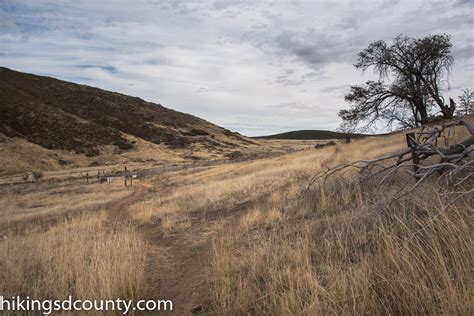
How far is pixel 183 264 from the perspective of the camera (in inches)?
245

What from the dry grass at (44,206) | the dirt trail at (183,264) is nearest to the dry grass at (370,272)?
the dirt trail at (183,264)

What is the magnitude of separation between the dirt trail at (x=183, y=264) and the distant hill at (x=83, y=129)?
4650cm

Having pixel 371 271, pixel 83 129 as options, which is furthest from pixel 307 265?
pixel 83 129

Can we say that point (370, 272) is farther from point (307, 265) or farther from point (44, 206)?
point (44, 206)

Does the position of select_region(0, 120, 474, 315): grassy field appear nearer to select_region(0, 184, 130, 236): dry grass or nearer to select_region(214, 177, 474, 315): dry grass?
select_region(214, 177, 474, 315): dry grass

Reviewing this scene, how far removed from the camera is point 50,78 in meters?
95.9

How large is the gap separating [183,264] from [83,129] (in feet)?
231

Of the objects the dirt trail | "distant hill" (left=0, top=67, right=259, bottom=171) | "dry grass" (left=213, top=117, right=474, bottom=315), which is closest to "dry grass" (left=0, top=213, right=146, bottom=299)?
the dirt trail

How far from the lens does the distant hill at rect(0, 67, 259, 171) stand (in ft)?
184

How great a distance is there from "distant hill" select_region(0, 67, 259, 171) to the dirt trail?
46.5 meters

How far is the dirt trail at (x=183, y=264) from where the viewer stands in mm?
4609

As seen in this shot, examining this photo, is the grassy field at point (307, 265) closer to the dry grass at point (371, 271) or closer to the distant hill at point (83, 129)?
the dry grass at point (371, 271)

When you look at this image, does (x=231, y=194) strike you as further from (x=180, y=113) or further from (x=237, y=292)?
(x=180, y=113)

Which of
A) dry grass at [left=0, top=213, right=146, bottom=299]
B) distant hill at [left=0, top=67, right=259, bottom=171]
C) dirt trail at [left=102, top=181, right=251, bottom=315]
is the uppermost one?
distant hill at [left=0, top=67, right=259, bottom=171]
